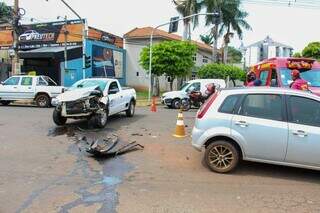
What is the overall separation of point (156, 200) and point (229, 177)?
1.87 meters

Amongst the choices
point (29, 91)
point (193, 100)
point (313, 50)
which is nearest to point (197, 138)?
point (193, 100)

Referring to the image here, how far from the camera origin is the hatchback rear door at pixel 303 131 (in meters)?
7.22

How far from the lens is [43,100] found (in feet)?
74.5

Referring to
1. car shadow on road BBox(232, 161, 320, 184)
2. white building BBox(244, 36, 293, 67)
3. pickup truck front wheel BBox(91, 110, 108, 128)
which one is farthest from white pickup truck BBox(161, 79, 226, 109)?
white building BBox(244, 36, 293, 67)

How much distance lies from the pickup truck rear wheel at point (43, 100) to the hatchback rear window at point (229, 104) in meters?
16.4

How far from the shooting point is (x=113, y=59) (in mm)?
44500

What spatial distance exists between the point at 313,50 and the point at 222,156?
37.5 meters

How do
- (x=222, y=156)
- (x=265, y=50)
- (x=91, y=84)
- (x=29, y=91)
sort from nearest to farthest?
(x=222, y=156)
(x=91, y=84)
(x=29, y=91)
(x=265, y=50)

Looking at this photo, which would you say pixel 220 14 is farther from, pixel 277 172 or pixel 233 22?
pixel 277 172

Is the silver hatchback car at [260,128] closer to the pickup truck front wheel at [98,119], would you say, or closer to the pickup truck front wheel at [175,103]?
the pickup truck front wheel at [98,119]

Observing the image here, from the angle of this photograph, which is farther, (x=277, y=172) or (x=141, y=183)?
(x=277, y=172)

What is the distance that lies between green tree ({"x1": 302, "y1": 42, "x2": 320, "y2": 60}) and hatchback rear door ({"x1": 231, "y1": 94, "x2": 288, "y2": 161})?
3685cm

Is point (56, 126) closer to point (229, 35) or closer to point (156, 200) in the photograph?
point (156, 200)

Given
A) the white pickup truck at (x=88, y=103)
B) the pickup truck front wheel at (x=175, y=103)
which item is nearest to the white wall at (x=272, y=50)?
the pickup truck front wheel at (x=175, y=103)
